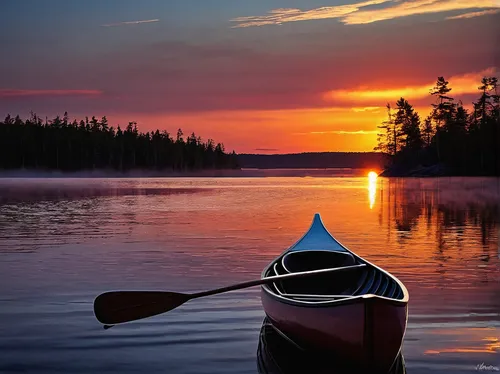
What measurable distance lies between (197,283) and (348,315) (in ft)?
23.2

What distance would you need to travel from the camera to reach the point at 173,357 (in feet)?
30.6

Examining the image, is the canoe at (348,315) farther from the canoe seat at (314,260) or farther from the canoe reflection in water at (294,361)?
the canoe seat at (314,260)

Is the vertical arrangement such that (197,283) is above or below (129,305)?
below

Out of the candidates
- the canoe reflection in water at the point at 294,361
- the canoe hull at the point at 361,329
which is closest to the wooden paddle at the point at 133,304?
the canoe reflection in water at the point at 294,361

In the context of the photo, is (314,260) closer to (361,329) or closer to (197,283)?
(197,283)

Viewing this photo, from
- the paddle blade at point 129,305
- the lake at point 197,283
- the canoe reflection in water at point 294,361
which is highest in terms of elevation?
the paddle blade at point 129,305

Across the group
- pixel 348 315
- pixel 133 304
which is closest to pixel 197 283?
pixel 133 304

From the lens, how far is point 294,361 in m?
9.32

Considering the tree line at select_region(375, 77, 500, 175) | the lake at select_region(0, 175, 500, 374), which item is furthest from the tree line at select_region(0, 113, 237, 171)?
the lake at select_region(0, 175, 500, 374)

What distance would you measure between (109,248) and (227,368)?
41.6 ft

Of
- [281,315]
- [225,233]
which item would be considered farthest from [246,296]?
[225,233]

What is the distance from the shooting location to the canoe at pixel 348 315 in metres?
8.13

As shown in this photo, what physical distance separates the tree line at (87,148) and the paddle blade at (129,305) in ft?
487

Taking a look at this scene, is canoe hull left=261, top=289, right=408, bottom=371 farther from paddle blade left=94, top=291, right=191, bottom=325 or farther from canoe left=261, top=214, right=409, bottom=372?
paddle blade left=94, top=291, right=191, bottom=325
